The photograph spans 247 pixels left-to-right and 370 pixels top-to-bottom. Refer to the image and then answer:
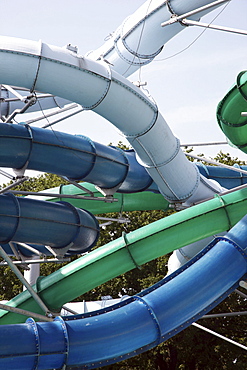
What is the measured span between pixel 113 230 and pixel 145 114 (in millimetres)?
16984

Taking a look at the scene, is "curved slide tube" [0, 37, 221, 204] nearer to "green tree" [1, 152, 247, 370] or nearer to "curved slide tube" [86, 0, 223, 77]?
"curved slide tube" [86, 0, 223, 77]

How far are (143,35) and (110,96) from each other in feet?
18.8

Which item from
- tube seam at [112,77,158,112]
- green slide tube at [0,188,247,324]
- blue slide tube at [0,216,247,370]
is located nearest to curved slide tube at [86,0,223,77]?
tube seam at [112,77,158,112]

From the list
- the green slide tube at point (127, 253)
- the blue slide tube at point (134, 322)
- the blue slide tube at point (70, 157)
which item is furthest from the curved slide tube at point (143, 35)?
the blue slide tube at point (134, 322)

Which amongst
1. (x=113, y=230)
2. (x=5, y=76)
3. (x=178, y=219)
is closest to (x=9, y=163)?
(x=5, y=76)

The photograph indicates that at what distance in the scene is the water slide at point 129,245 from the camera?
10.8 meters

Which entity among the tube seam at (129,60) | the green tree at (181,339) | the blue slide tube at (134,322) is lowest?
the green tree at (181,339)

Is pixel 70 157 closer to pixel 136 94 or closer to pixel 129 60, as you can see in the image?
pixel 136 94

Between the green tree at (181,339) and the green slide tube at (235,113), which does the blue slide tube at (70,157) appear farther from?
the green tree at (181,339)

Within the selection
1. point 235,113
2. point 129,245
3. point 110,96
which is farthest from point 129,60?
point 129,245

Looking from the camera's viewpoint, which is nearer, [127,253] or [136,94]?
[136,94]

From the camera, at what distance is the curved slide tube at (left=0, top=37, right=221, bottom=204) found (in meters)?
10.9

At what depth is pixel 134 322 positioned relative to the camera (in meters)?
11.4

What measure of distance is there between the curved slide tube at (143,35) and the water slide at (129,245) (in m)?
4.10
